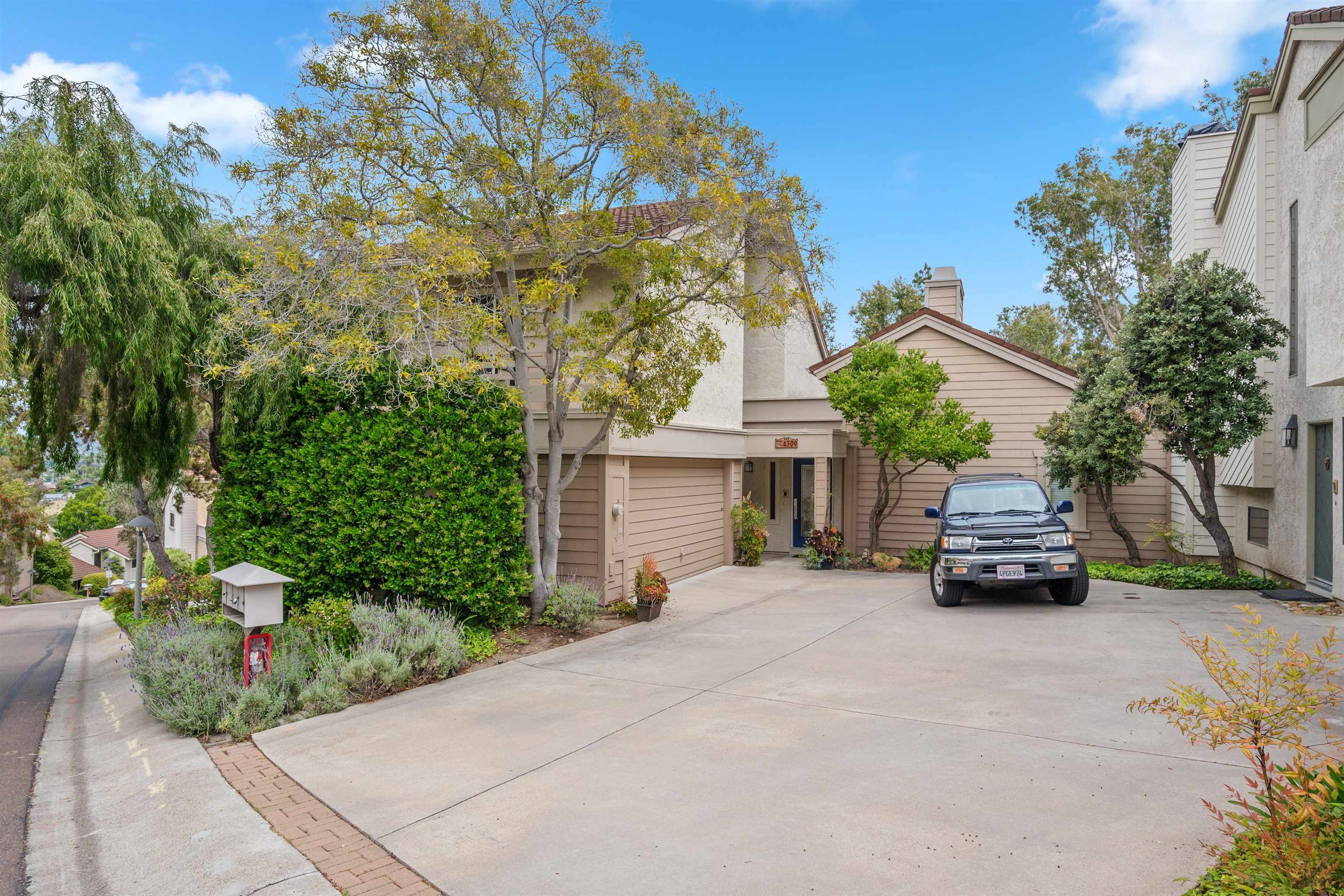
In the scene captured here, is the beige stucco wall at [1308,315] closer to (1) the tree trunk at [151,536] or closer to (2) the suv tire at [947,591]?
(2) the suv tire at [947,591]

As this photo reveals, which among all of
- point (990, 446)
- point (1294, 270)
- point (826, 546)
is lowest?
point (826, 546)

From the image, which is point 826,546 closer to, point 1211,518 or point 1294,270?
point 1211,518

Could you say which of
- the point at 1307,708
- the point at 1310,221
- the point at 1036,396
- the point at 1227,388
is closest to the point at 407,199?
the point at 1307,708

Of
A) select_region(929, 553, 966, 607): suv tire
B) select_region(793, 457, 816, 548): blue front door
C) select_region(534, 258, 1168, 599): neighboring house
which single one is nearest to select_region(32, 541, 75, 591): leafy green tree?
select_region(793, 457, 816, 548): blue front door

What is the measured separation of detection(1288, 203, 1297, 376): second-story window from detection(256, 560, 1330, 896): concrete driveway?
14.4 feet

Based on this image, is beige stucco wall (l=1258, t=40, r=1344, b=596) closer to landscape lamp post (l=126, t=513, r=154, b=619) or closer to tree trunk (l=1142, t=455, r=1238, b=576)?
tree trunk (l=1142, t=455, r=1238, b=576)

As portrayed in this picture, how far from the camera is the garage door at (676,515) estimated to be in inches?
496

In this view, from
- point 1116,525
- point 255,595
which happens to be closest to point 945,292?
point 1116,525

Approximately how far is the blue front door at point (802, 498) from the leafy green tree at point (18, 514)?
25423mm

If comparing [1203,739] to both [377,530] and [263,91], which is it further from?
[263,91]

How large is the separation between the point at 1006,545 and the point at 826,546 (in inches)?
227

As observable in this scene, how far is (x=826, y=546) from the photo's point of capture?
1611 cm

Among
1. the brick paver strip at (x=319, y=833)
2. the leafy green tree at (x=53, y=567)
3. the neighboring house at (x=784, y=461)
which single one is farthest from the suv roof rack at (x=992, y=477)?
the leafy green tree at (x=53, y=567)

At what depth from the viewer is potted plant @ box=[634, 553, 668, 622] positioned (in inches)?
427
